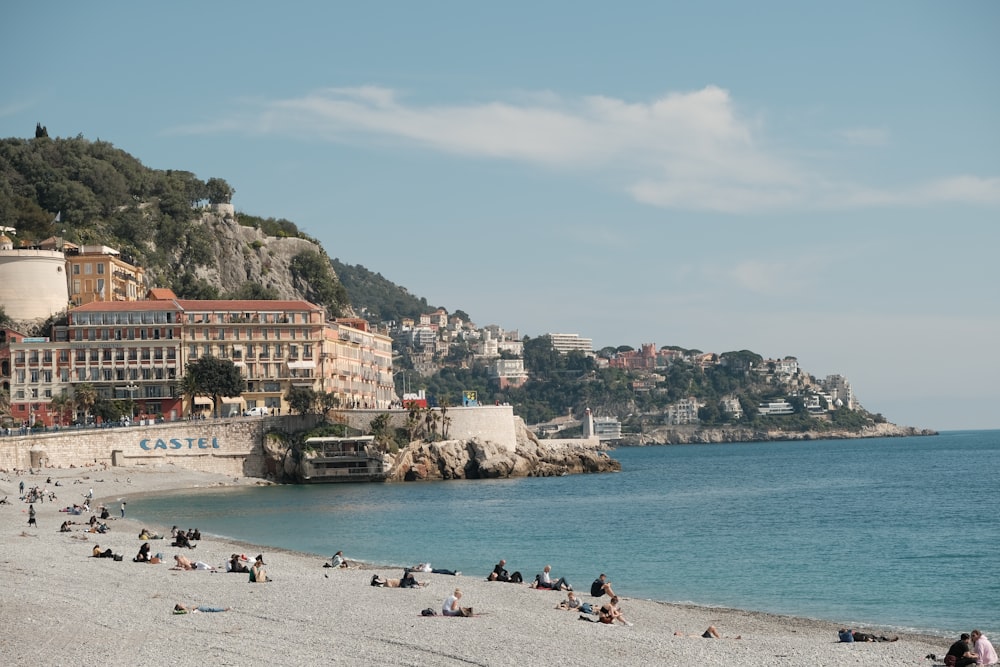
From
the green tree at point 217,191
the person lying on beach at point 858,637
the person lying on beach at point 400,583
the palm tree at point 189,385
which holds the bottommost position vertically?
the person lying on beach at point 858,637

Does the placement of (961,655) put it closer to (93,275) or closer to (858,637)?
(858,637)

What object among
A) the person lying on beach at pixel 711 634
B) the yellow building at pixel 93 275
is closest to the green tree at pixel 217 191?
the yellow building at pixel 93 275

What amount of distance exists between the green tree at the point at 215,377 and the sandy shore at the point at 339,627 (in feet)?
187

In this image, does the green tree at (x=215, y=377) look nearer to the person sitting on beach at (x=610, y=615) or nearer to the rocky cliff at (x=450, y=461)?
the rocky cliff at (x=450, y=461)

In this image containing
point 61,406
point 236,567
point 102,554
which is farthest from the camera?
point 61,406

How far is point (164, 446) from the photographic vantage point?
287 ft

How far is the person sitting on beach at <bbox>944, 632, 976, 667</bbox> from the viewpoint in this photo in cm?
2342

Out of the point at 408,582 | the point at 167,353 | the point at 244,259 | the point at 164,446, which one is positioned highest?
the point at 244,259

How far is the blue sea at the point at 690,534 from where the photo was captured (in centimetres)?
3647

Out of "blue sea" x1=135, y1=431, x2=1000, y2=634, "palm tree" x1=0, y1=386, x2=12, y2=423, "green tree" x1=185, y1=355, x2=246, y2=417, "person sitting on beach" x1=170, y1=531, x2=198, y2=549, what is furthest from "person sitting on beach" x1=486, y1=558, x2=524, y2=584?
"palm tree" x1=0, y1=386, x2=12, y2=423

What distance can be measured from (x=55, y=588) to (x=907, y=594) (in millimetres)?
24886

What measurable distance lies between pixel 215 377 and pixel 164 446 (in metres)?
9.66

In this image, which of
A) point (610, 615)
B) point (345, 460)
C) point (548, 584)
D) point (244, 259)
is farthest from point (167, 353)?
point (610, 615)

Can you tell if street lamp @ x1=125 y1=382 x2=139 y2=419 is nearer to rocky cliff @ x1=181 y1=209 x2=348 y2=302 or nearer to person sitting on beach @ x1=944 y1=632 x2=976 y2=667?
rocky cliff @ x1=181 y1=209 x2=348 y2=302
